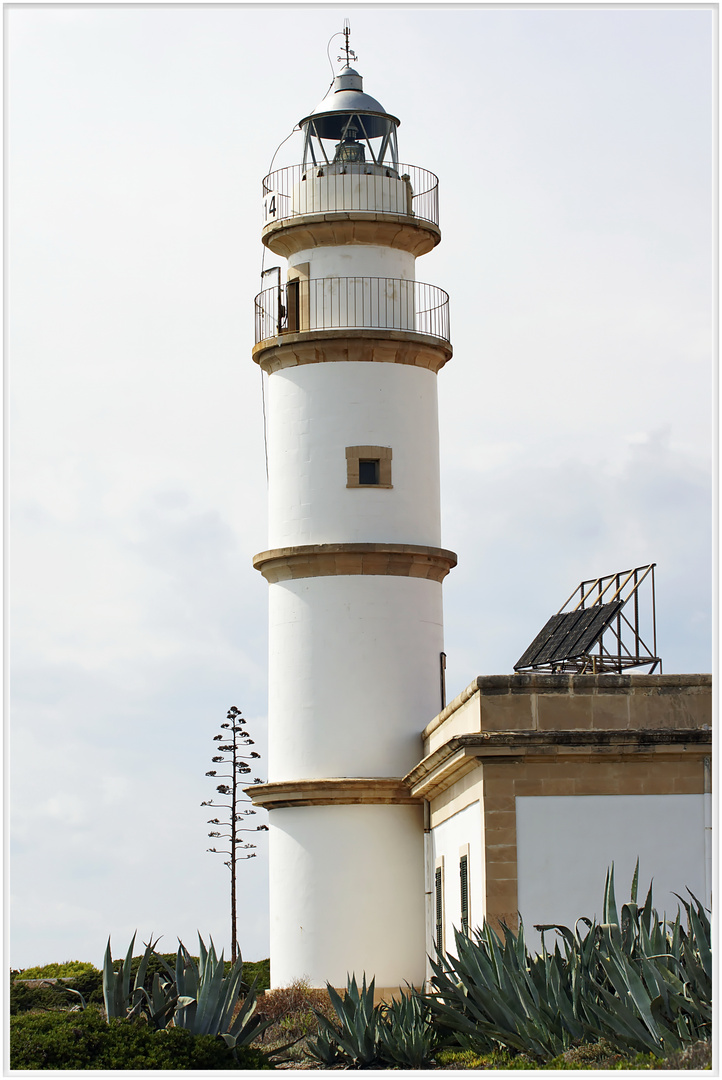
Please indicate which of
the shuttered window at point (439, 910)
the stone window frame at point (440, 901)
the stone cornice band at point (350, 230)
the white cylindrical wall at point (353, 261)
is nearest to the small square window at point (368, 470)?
the white cylindrical wall at point (353, 261)

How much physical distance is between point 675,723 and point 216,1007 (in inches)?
255

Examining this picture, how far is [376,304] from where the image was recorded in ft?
81.7

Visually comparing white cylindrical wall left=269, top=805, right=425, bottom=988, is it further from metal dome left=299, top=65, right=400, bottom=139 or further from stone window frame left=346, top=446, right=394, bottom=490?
metal dome left=299, top=65, right=400, bottom=139

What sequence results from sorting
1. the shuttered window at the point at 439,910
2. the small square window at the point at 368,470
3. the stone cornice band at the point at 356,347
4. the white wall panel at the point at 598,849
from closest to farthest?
the white wall panel at the point at 598,849 < the shuttered window at the point at 439,910 < the small square window at the point at 368,470 < the stone cornice band at the point at 356,347

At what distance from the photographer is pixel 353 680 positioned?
2369cm

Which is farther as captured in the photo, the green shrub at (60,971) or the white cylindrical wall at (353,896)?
the green shrub at (60,971)

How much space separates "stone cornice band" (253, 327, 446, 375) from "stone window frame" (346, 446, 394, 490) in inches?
54.1

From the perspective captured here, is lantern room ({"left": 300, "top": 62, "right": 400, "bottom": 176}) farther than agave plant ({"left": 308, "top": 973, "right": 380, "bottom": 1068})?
Yes

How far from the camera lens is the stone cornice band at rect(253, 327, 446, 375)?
24.4 metres

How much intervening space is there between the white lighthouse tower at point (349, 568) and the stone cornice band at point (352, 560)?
26 mm

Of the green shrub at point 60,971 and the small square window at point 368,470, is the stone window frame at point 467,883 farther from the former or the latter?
the green shrub at point 60,971

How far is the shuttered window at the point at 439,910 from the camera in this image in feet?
70.8

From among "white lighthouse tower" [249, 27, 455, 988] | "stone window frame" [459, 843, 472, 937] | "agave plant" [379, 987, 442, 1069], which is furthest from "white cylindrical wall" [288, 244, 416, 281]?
"agave plant" [379, 987, 442, 1069]
